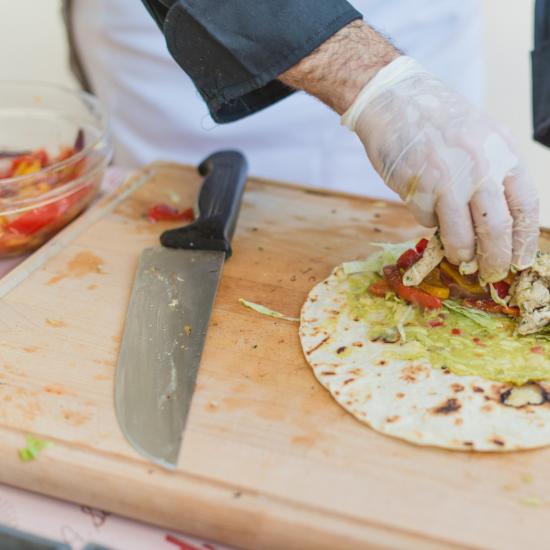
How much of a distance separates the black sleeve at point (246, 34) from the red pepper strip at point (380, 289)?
732 mm

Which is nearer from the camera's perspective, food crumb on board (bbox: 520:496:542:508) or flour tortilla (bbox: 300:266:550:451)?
food crumb on board (bbox: 520:496:542:508)

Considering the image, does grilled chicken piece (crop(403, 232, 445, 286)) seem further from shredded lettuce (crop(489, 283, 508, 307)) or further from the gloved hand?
shredded lettuce (crop(489, 283, 508, 307))

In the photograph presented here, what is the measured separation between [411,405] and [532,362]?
0.41 meters

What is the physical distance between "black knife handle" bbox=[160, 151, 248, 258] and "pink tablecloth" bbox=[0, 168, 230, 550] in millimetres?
1000

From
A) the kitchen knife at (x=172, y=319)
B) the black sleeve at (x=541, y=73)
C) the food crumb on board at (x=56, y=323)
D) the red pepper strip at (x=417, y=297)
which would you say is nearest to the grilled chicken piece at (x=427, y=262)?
the red pepper strip at (x=417, y=297)

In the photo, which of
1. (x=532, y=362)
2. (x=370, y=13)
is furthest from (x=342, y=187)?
(x=532, y=362)

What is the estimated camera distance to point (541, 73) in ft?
8.65

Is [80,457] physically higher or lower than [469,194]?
lower

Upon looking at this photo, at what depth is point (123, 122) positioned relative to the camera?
3.36m

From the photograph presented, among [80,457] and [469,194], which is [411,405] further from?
[80,457]

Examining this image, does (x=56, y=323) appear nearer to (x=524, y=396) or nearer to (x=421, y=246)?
(x=421, y=246)

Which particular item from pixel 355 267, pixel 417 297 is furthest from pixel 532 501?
pixel 355 267

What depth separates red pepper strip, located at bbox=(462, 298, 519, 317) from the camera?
6.87 feet

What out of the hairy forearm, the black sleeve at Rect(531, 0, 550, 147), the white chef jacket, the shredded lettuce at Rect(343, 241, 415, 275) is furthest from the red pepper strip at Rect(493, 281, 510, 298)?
the white chef jacket
